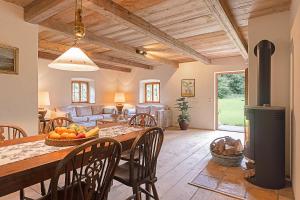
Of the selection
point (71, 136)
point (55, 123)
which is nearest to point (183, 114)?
point (55, 123)

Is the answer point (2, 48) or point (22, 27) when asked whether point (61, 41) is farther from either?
point (2, 48)

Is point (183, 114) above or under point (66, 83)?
under

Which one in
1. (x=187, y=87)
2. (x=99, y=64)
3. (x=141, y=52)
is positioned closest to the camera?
(x=141, y=52)

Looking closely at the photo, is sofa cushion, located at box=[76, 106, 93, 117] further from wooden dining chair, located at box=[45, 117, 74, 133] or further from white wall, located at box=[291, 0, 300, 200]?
white wall, located at box=[291, 0, 300, 200]

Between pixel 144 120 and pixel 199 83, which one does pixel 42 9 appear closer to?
pixel 144 120

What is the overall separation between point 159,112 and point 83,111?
249 centimetres

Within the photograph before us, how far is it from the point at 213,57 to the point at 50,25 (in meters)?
4.56

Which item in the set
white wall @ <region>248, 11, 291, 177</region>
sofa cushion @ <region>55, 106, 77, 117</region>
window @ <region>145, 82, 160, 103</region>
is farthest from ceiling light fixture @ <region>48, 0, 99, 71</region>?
window @ <region>145, 82, 160, 103</region>

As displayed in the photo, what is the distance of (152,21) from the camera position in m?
3.03

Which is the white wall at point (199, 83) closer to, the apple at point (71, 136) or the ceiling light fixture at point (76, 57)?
the ceiling light fixture at point (76, 57)

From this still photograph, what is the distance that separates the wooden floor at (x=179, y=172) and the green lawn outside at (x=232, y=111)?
3299 millimetres

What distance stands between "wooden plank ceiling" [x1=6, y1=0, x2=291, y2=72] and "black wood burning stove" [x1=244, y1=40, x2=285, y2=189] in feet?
2.42

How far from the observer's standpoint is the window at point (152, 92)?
7.59m

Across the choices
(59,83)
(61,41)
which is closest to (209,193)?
(61,41)
